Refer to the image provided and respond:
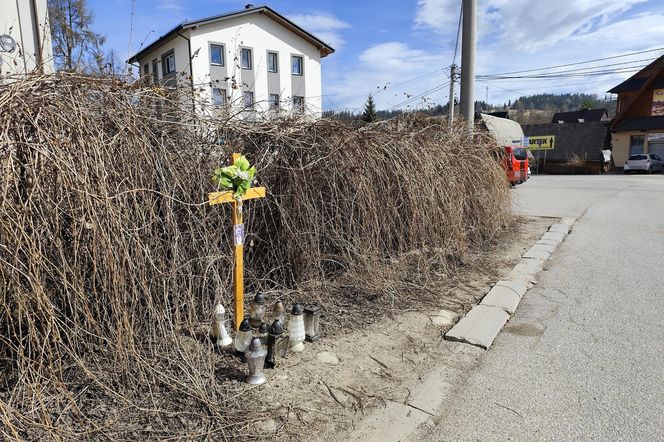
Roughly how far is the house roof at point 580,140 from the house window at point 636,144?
97.6 inches

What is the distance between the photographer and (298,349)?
3309 mm

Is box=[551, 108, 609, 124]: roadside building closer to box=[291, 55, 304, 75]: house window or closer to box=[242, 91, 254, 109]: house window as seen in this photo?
box=[291, 55, 304, 75]: house window

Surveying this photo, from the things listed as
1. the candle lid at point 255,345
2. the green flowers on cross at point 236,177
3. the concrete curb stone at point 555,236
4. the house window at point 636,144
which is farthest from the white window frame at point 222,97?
the house window at point 636,144

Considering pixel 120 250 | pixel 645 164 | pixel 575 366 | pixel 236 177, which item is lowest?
pixel 575 366

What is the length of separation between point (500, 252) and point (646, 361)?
3647 millimetres

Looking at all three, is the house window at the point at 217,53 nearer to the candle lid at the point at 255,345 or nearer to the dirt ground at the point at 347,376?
the dirt ground at the point at 347,376

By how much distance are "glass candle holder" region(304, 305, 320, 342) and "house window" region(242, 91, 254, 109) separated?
83.3 inches

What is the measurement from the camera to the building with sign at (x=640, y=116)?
119 ft

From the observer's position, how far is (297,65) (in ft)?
110

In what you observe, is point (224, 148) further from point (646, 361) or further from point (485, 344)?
point (646, 361)

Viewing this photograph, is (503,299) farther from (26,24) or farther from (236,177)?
(26,24)

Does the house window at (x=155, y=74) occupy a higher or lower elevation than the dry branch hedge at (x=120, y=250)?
higher

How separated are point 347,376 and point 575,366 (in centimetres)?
168

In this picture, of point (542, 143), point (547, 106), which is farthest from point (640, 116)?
point (547, 106)
